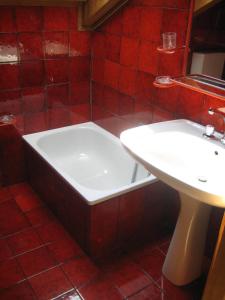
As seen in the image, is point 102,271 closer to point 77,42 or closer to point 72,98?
point 72,98

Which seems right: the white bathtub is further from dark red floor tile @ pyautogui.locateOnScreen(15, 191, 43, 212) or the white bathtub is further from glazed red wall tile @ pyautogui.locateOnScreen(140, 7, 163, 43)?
glazed red wall tile @ pyautogui.locateOnScreen(140, 7, 163, 43)

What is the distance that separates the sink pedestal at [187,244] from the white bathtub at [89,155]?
63cm

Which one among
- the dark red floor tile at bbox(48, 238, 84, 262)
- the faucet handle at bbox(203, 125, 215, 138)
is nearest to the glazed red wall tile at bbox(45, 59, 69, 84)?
the dark red floor tile at bbox(48, 238, 84, 262)

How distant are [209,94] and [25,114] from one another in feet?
4.62

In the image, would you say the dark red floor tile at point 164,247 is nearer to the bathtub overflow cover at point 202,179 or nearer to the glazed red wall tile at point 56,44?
the bathtub overflow cover at point 202,179

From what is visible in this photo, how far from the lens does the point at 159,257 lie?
2012 mm

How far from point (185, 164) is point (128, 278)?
0.77m

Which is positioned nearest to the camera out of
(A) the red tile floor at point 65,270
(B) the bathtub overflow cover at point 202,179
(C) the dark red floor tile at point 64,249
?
(B) the bathtub overflow cover at point 202,179

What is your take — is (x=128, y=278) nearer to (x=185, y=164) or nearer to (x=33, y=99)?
(x=185, y=164)

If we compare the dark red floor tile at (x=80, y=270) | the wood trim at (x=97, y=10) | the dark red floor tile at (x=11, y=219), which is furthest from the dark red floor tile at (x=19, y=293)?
the wood trim at (x=97, y=10)

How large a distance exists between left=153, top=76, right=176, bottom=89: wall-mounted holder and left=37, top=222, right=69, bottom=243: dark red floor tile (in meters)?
1.14

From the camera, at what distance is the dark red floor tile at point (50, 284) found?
1.74 metres

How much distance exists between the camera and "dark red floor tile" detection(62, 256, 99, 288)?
1825 mm

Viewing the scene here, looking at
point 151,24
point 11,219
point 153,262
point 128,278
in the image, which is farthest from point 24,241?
point 151,24
